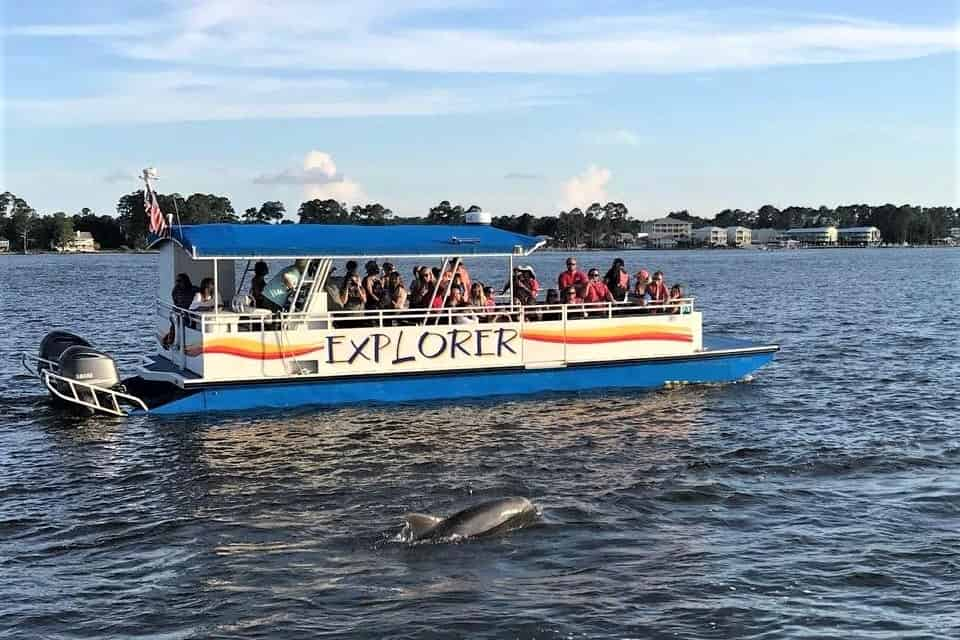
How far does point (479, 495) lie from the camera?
14375 mm

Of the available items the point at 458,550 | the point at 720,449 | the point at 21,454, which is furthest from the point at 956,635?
the point at 21,454

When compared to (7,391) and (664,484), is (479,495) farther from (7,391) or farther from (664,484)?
(7,391)

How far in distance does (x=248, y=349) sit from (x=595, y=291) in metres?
7.12


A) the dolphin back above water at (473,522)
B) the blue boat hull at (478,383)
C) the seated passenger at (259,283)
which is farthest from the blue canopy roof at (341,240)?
the dolphin back above water at (473,522)

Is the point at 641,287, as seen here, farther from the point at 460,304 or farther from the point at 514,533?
the point at 514,533

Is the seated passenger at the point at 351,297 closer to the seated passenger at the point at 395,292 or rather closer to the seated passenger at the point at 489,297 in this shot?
the seated passenger at the point at 395,292

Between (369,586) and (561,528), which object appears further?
(561,528)

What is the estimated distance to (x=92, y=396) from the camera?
18.8 metres

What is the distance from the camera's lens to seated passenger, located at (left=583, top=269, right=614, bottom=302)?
21.8 metres

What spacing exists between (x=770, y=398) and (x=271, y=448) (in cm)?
1049

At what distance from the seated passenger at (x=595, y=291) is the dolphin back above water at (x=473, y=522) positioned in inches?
368

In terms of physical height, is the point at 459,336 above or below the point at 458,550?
above

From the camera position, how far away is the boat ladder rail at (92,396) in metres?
18.5

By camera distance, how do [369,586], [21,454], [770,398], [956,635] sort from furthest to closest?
[770,398]
[21,454]
[369,586]
[956,635]
